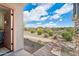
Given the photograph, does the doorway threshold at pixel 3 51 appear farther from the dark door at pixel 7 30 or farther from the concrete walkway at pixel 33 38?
the concrete walkway at pixel 33 38

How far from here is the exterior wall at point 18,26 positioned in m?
3.66

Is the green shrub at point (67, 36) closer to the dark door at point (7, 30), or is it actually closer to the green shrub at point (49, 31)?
the green shrub at point (49, 31)

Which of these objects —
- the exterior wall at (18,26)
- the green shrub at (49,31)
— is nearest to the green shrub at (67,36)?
the green shrub at (49,31)

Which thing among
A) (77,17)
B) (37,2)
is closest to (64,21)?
(77,17)

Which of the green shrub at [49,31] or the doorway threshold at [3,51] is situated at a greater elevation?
the green shrub at [49,31]

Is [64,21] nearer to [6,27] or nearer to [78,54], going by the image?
[78,54]

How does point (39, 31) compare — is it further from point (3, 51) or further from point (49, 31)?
point (3, 51)

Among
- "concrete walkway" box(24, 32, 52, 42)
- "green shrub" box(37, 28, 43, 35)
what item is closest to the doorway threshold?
"concrete walkway" box(24, 32, 52, 42)

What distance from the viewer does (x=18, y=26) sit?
3713 mm

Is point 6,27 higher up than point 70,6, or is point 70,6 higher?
point 70,6

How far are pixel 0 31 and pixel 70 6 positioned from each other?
181 cm

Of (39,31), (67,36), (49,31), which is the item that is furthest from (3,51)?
(67,36)

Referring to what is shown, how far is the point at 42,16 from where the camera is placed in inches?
145

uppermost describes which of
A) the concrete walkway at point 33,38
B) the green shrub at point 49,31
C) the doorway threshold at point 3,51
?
the green shrub at point 49,31
